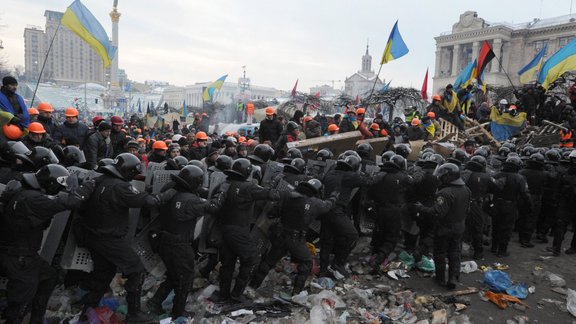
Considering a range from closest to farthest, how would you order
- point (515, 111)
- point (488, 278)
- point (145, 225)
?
point (145, 225) < point (488, 278) < point (515, 111)

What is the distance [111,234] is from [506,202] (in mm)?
7101

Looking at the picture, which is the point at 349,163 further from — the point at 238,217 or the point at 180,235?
the point at 180,235

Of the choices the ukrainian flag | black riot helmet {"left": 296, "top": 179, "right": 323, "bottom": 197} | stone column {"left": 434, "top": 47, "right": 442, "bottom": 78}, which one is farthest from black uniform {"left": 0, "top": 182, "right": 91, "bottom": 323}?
stone column {"left": 434, "top": 47, "right": 442, "bottom": 78}

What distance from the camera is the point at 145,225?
5789mm

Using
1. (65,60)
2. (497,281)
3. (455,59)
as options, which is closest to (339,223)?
(497,281)

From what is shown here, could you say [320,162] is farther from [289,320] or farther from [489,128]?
[489,128]

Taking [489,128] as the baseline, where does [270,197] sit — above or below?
below

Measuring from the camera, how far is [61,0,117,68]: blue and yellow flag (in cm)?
1048

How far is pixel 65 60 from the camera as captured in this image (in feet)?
344

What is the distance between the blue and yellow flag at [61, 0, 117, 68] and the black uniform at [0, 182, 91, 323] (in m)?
7.66

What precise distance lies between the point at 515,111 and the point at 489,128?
1.09 metres

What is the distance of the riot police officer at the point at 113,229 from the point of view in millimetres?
4672

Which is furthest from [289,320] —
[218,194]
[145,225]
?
[145,225]

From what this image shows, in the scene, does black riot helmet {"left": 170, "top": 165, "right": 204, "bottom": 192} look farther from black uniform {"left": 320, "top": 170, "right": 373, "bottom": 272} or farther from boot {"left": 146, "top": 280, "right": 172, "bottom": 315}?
black uniform {"left": 320, "top": 170, "right": 373, "bottom": 272}
